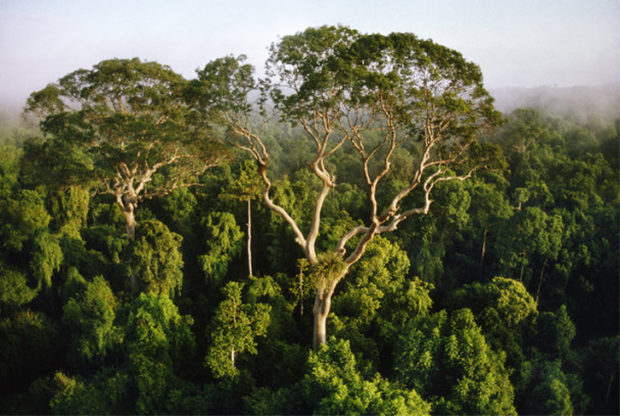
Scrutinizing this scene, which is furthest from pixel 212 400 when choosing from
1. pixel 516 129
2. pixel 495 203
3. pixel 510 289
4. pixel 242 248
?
pixel 516 129

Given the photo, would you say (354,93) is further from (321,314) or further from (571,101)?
(571,101)

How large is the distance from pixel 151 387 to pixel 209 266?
572 centimetres

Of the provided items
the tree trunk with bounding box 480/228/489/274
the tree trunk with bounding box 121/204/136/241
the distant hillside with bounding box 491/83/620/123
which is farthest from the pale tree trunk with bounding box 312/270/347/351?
the distant hillside with bounding box 491/83/620/123

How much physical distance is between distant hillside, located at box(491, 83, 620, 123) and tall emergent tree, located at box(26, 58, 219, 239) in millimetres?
23475

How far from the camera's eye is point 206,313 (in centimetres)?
1587

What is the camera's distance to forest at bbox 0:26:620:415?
11.4 metres

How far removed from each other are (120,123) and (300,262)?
9.42 m

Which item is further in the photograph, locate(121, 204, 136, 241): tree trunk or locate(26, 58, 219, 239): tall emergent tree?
locate(121, 204, 136, 241): tree trunk

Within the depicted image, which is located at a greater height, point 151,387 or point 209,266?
point 209,266

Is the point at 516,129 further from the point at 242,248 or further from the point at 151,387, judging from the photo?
the point at 151,387

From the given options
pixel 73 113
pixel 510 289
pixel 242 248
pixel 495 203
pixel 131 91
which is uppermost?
Result: pixel 131 91

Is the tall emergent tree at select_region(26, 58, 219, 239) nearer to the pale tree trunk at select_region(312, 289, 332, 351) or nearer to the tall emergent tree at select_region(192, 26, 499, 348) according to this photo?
the tall emergent tree at select_region(192, 26, 499, 348)

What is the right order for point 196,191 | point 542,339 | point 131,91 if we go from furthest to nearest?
point 196,191 → point 131,91 → point 542,339

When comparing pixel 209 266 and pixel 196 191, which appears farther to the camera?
pixel 196 191
